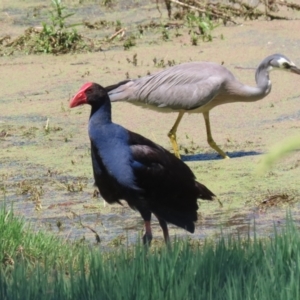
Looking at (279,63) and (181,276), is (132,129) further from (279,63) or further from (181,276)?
(181,276)

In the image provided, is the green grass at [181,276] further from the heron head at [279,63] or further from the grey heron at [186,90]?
the heron head at [279,63]

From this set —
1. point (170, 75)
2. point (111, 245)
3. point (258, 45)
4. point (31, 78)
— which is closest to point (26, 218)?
point (111, 245)

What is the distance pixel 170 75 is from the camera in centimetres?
782

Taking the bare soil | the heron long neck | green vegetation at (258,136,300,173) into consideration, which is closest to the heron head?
the heron long neck

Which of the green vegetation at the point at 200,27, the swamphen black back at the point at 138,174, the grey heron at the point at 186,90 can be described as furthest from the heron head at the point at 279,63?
the swamphen black back at the point at 138,174

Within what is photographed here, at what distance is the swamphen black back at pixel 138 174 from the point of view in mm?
5004

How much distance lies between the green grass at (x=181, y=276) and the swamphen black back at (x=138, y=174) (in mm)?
960

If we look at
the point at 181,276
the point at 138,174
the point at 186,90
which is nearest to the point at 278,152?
the point at 181,276

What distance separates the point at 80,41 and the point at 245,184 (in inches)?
179

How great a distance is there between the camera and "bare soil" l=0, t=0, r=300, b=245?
6047 mm

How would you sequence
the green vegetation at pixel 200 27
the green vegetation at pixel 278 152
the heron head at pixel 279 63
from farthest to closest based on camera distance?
the green vegetation at pixel 200 27
the heron head at pixel 279 63
the green vegetation at pixel 278 152

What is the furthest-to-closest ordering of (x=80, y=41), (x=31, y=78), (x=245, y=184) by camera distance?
(x=80, y=41)
(x=31, y=78)
(x=245, y=184)

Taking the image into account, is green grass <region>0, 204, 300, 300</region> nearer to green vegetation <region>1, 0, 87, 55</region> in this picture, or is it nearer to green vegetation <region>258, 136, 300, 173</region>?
green vegetation <region>258, 136, 300, 173</region>

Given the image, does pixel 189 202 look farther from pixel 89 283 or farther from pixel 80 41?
→ pixel 80 41
